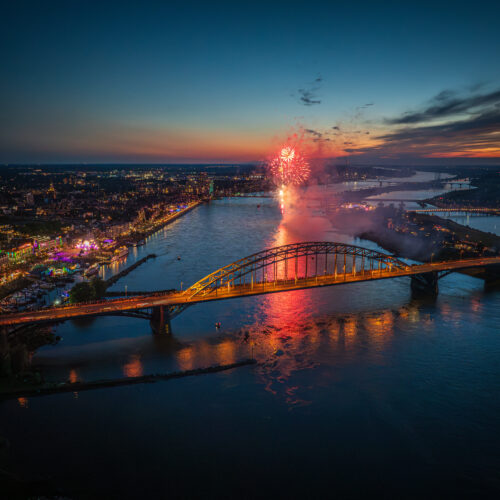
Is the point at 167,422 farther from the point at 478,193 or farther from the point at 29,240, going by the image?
the point at 478,193

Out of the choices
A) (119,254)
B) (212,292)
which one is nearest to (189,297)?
(212,292)

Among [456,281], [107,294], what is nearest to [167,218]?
[107,294]

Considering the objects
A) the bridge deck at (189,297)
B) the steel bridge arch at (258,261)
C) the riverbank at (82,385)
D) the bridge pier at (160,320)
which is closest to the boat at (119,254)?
the steel bridge arch at (258,261)

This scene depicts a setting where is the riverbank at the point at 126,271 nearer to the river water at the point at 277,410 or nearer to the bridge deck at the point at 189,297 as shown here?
the river water at the point at 277,410

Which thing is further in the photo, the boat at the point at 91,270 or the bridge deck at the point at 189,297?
the boat at the point at 91,270

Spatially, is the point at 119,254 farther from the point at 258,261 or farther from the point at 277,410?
the point at 277,410

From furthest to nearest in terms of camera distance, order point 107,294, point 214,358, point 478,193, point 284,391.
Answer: point 478,193 < point 107,294 < point 214,358 < point 284,391

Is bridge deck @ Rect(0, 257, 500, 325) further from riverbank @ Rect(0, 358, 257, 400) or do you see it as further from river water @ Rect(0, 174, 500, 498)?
riverbank @ Rect(0, 358, 257, 400)
